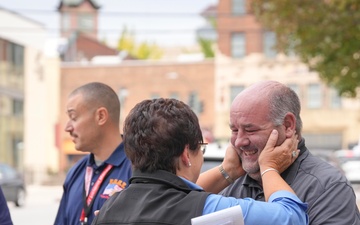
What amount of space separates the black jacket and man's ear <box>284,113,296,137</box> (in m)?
0.62

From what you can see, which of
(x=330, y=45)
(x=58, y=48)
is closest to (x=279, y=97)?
(x=330, y=45)

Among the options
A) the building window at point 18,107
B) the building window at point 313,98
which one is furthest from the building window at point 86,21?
the building window at point 18,107

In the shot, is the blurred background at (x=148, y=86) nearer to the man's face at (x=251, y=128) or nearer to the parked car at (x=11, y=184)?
the parked car at (x=11, y=184)

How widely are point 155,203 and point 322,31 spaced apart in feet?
62.6

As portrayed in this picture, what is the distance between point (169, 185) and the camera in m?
A: 3.70

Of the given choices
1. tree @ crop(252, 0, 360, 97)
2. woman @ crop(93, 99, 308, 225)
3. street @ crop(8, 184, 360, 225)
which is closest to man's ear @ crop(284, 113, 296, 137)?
woman @ crop(93, 99, 308, 225)

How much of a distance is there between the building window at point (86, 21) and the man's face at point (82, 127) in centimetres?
10323

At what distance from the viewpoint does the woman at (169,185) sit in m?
3.64

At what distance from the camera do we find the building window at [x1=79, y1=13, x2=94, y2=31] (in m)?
109

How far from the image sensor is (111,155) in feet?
20.4

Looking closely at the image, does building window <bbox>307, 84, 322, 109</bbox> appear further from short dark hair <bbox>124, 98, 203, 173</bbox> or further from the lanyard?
short dark hair <bbox>124, 98, 203, 173</bbox>

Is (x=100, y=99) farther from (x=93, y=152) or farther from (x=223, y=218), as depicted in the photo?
(x=223, y=218)

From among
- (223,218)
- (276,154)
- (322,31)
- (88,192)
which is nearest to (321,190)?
(276,154)

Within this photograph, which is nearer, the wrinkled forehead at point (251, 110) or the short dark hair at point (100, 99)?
the wrinkled forehead at point (251, 110)
